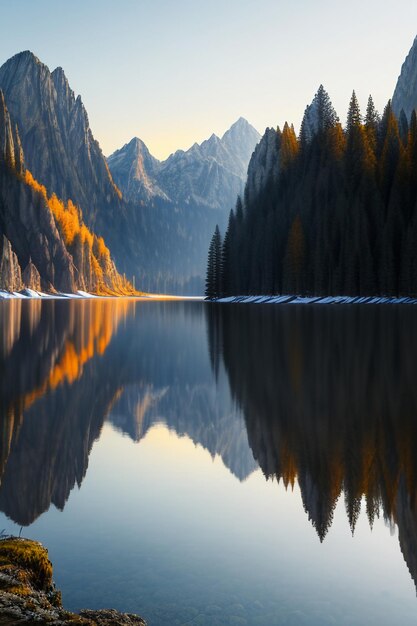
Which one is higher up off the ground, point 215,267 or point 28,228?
point 28,228

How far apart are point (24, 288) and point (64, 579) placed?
15240 centimetres

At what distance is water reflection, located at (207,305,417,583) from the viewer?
29.3 ft

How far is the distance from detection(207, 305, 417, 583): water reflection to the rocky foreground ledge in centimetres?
373

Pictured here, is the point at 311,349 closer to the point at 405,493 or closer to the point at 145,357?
the point at 145,357

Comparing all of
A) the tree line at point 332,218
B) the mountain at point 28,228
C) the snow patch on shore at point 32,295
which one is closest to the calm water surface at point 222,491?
the tree line at point 332,218

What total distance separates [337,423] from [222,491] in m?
4.63

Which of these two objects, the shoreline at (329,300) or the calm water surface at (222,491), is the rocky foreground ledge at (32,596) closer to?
the calm water surface at (222,491)

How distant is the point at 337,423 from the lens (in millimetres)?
13500

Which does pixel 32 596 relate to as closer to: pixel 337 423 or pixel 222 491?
pixel 222 491

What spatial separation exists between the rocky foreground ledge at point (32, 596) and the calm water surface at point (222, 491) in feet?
2.39

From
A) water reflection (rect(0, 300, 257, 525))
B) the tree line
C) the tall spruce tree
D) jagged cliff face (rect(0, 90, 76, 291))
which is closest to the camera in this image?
water reflection (rect(0, 300, 257, 525))

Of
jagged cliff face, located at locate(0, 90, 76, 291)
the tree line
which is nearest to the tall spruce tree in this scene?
the tree line

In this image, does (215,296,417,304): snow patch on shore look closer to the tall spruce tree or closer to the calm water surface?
the tall spruce tree

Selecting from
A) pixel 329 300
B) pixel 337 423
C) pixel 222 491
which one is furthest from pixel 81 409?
pixel 329 300
